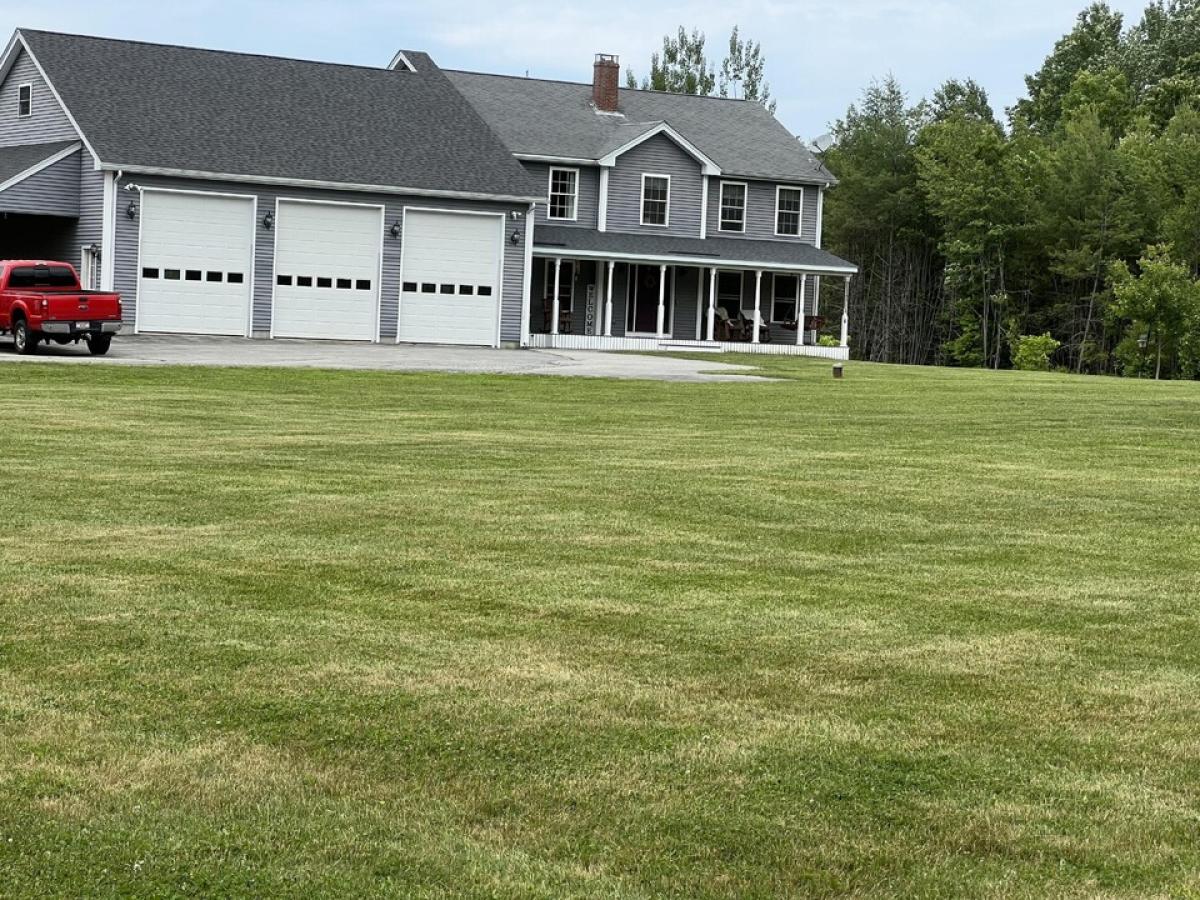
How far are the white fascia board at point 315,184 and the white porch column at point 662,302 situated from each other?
5219 mm

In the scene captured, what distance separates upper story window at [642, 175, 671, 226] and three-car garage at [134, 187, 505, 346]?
7884 mm

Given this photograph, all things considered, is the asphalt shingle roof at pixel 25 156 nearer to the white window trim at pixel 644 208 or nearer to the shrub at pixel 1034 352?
the white window trim at pixel 644 208

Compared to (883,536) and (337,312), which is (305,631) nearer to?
(883,536)

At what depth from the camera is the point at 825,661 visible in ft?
24.9

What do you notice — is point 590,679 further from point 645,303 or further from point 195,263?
point 645,303

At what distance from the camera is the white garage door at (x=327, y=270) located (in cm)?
4125

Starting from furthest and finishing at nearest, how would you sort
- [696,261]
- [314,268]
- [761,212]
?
[761,212] < [696,261] < [314,268]

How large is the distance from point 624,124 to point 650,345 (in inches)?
341

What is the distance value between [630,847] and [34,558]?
5454 millimetres

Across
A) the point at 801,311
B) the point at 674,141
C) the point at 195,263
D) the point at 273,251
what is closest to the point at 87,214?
the point at 195,263

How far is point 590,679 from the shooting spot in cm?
714

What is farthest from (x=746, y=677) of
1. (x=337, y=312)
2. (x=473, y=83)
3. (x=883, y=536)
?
(x=473, y=83)

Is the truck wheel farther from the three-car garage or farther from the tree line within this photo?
the tree line

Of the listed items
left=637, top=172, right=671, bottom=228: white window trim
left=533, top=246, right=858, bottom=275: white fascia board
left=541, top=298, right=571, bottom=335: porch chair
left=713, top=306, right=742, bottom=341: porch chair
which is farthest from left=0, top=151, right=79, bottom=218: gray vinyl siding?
left=713, top=306, right=742, bottom=341: porch chair
